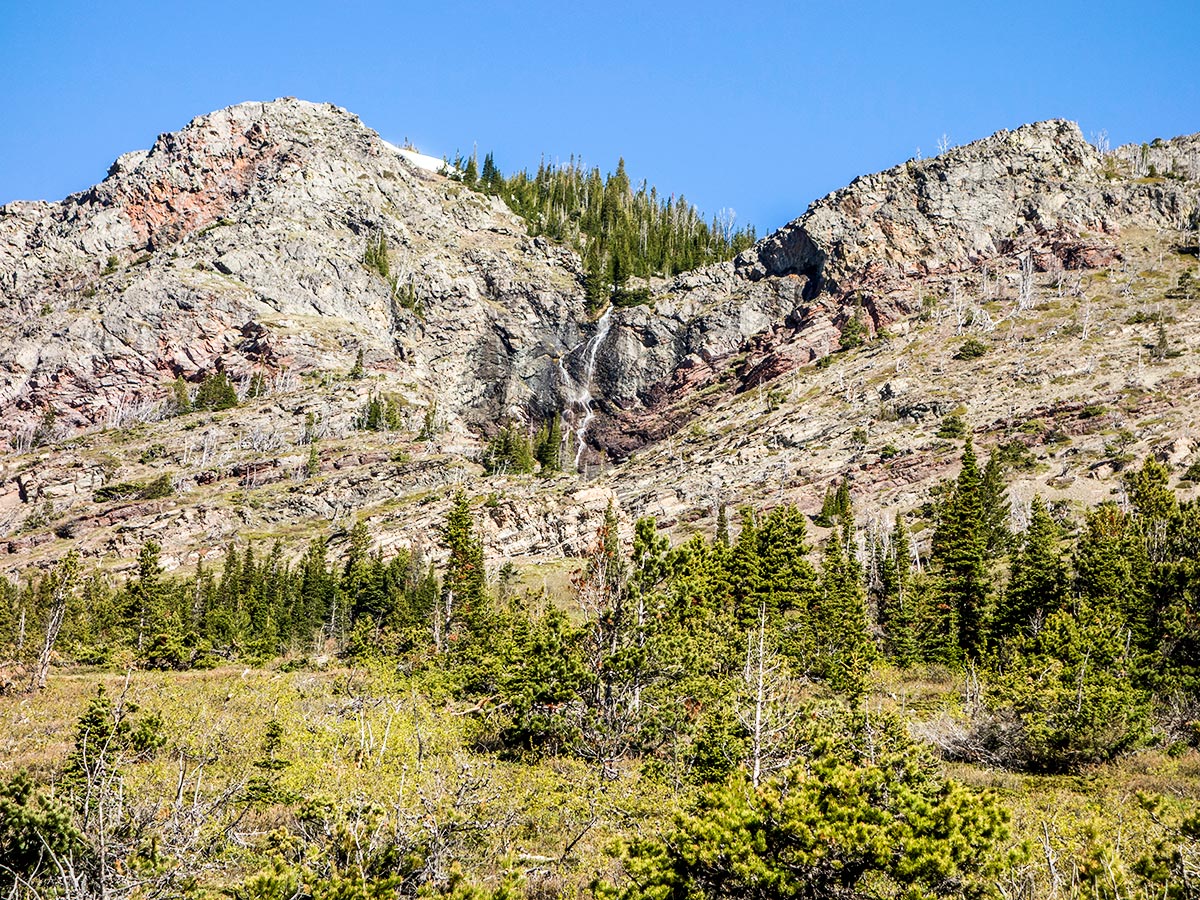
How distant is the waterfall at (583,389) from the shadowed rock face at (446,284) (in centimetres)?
116

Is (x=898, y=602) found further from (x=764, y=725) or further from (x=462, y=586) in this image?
(x=764, y=725)

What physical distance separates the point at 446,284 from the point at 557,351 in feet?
105

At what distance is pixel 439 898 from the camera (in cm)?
1146

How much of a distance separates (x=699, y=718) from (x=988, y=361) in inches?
4604

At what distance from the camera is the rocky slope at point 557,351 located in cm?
11306

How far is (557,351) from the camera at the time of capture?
184625 millimetres

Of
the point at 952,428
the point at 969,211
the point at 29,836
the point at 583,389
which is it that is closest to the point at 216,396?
the point at 583,389

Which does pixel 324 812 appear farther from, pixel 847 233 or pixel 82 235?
pixel 82 235

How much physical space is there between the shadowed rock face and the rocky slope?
0.67 m

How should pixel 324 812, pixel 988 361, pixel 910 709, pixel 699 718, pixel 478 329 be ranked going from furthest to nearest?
pixel 478 329
pixel 988 361
pixel 910 709
pixel 699 718
pixel 324 812

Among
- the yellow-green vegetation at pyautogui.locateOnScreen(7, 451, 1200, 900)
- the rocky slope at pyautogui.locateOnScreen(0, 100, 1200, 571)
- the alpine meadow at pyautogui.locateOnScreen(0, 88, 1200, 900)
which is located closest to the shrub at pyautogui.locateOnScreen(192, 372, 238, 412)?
the alpine meadow at pyautogui.locateOnScreen(0, 88, 1200, 900)

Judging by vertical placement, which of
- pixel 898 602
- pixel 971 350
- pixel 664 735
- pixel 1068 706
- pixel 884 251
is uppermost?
pixel 884 251

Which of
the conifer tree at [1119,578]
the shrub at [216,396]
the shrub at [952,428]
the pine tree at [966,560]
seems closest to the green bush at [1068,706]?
the conifer tree at [1119,578]

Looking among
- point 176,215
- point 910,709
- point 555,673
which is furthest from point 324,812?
point 176,215
